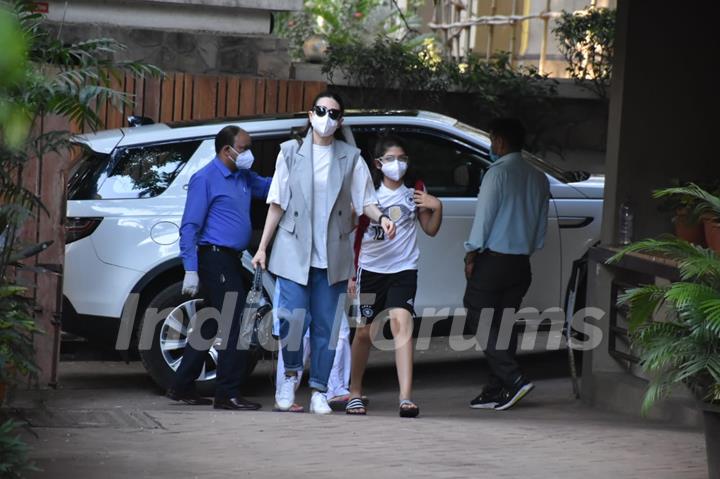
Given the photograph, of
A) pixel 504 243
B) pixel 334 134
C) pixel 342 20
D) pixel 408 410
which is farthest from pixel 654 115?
pixel 342 20

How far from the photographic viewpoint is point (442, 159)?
948 cm

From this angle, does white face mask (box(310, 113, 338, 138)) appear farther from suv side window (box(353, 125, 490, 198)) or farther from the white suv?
suv side window (box(353, 125, 490, 198))

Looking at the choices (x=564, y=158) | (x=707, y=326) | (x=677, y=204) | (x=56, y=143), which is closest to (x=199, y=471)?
(x=56, y=143)

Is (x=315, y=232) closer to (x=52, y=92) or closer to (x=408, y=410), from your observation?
(x=408, y=410)

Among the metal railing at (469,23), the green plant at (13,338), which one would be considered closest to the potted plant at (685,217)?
the green plant at (13,338)

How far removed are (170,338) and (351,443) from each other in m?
2.39

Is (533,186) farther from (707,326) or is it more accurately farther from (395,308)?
(707,326)

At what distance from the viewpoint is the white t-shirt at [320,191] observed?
7.85 meters

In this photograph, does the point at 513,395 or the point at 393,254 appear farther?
the point at 513,395

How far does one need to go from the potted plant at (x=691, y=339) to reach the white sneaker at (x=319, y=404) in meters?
2.61

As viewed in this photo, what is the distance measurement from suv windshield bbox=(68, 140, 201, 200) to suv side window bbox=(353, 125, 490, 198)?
147 centimetres

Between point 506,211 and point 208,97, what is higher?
point 208,97

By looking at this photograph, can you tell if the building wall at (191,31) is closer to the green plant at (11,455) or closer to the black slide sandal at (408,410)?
the black slide sandal at (408,410)

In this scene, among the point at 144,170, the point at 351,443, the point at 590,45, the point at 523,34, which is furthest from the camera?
the point at 523,34
